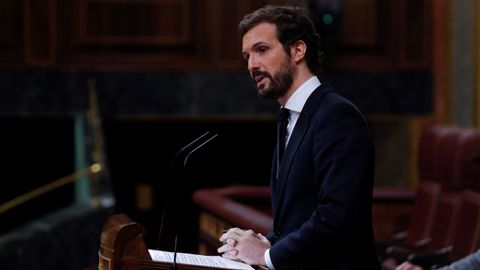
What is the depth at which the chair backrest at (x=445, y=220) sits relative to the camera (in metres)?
4.41

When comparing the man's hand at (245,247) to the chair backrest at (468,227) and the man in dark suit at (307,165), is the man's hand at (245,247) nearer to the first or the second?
the man in dark suit at (307,165)

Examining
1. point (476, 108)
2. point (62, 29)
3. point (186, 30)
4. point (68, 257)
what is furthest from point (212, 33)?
point (68, 257)

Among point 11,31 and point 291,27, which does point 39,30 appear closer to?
point 11,31

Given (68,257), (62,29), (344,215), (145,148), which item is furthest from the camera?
(145,148)

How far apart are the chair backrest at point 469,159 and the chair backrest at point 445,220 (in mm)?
105

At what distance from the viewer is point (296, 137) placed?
192 centimetres

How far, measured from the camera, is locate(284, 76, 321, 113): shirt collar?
6.43 feet

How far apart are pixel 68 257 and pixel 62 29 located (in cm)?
220

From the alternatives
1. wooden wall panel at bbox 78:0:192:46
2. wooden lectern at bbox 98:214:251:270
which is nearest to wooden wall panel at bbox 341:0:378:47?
wooden wall panel at bbox 78:0:192:46

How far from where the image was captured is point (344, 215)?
5.88ft

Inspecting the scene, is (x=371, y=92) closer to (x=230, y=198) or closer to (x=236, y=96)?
(x=236, y=96)

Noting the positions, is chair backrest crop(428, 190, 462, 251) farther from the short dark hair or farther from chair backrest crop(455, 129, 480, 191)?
the short dark hair

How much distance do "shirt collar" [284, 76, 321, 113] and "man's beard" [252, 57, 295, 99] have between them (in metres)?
0.03

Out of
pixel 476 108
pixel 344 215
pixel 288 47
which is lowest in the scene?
pixel 476 108
